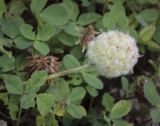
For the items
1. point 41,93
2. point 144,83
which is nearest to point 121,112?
point 144,83

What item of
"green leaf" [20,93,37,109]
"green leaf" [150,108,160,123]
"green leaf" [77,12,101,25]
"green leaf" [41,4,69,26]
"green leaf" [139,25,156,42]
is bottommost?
"green leaf" [150,108,160,123]

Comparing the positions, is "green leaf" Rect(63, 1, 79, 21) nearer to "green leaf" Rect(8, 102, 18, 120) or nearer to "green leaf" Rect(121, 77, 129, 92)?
"green leaf" Rect(121, 77, 129, 92)

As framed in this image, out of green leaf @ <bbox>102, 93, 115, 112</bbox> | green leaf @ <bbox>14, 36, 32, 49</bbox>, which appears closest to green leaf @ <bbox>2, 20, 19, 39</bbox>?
green leaf @ <bbox>14, 36, 32, 49</bbox>

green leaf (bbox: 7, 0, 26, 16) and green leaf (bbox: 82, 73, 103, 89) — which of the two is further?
green leaf (bbox: 7, 0, 26, 16)

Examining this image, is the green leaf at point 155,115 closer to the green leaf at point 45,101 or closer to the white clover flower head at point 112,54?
the white clover flower head at point 112,54

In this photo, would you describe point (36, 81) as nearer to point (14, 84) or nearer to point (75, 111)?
point (14, 84)

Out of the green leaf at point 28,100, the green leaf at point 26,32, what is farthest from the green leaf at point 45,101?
the green leaf at point 26,32

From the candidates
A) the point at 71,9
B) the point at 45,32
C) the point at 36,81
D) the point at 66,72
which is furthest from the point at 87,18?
the point at 36,81
